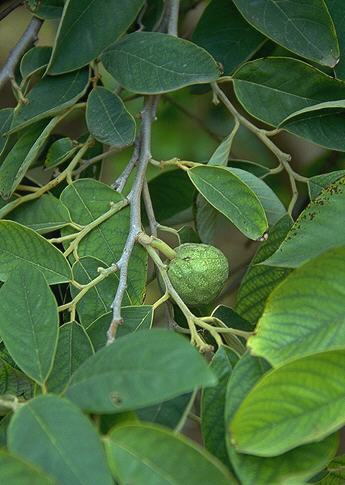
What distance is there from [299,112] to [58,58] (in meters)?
0.36

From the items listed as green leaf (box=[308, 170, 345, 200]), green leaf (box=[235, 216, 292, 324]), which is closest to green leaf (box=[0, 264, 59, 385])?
green leaf (box=[235, 216, 292, 324])

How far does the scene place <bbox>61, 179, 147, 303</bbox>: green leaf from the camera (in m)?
1.14

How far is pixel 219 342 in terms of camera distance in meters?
0.97

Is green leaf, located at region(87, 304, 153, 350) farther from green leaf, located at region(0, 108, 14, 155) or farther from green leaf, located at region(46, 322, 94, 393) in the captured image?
green leaf, located at region(0, 108, 14, 155)

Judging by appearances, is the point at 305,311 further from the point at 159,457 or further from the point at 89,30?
the point at 89,30

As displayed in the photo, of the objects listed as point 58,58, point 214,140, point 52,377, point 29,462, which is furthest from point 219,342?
point 214,140

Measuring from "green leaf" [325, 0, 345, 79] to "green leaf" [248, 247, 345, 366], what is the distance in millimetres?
467

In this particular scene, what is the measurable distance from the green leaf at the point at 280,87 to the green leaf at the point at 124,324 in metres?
0.39

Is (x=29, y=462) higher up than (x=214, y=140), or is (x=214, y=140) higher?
(x=29, y=462)

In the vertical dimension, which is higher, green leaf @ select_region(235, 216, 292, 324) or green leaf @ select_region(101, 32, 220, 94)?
green leaf @ select_region(101, 32, 220, 94)

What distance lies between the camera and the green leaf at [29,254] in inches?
43.6

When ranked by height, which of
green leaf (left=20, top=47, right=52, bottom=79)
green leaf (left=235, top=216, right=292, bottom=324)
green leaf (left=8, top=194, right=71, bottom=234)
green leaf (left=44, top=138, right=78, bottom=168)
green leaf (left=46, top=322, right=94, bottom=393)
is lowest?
green leaf (left=235, top=216, right=292, bottom=324)

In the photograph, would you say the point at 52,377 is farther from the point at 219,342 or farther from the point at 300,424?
the point at 300,424

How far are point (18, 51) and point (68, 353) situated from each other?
617 millimetres
